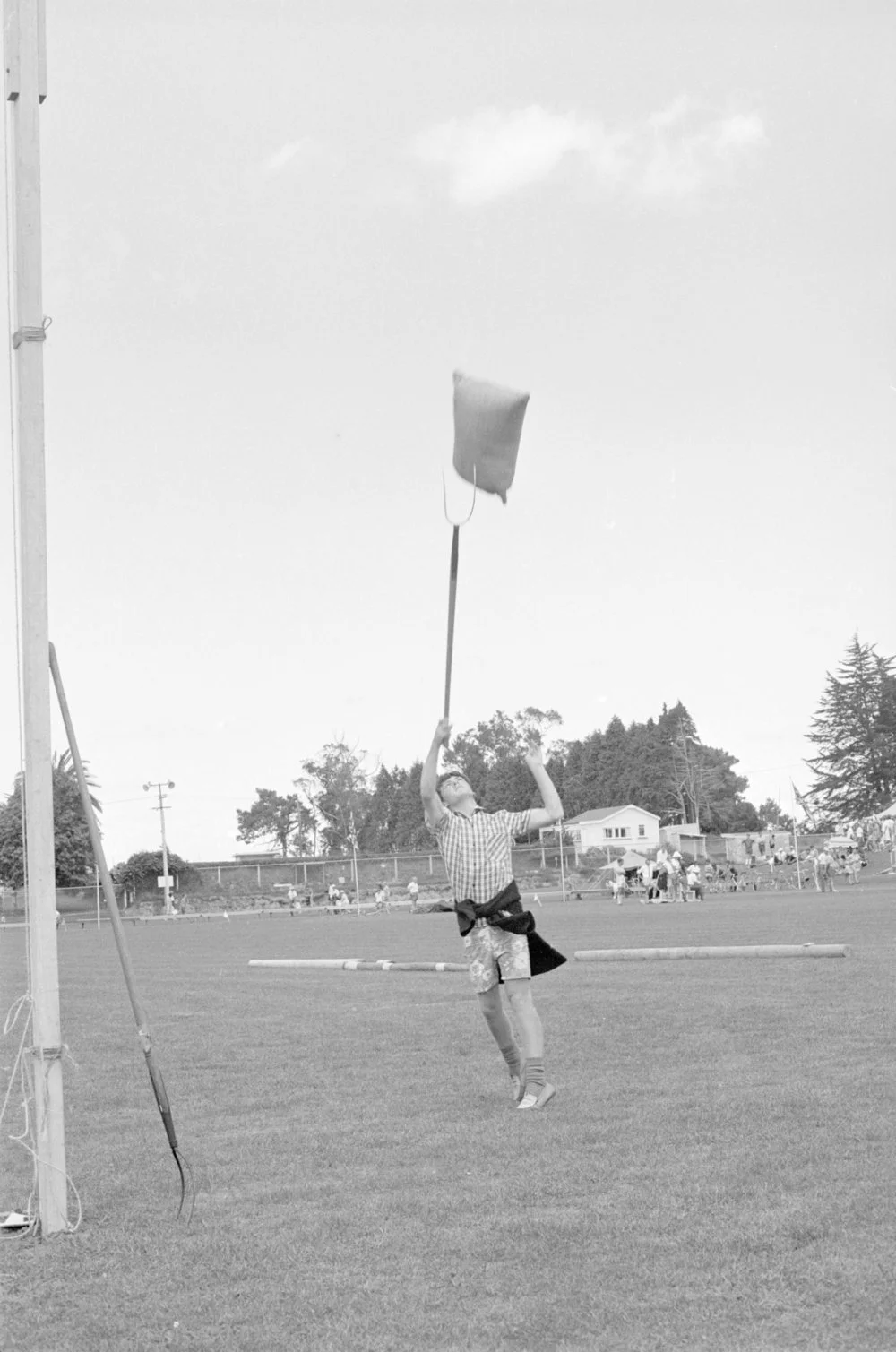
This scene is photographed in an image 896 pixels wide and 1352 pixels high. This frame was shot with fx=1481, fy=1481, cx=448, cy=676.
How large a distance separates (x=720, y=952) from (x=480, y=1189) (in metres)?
12.8

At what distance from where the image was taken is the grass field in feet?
14.7

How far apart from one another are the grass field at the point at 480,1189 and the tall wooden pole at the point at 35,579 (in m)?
0.49

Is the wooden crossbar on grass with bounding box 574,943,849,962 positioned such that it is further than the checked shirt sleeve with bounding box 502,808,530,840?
Yes

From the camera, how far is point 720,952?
60.6 ft

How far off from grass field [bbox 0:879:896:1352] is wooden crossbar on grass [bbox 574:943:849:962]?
4211 millimetres

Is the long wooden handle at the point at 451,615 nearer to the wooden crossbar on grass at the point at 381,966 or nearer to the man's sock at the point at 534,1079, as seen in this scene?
the man's sock at the point at 534,1079

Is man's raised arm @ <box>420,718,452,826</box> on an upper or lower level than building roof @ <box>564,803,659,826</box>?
lower

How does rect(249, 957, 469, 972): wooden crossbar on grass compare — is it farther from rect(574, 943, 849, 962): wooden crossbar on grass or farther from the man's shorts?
the man's shorts

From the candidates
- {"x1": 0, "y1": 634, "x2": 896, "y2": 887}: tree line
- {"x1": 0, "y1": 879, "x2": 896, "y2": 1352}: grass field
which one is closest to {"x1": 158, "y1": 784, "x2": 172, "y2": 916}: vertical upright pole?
{"x1": 0, "y1": 634, "x2": 896, "y2": 887}: tree line

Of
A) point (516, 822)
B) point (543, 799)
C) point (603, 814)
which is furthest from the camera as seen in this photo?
point (603, 814)

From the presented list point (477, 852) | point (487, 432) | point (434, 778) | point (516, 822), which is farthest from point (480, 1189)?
point (487, 432)

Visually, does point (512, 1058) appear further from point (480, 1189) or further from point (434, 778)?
point (480, 1189)

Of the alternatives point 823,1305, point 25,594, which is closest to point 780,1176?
point 823,1305

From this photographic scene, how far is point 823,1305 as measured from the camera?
4418 mm
